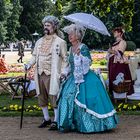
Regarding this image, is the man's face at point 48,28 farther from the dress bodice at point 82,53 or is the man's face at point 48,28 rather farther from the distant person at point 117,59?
the distant person at point 117,59

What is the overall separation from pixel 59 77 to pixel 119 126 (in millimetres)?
1287

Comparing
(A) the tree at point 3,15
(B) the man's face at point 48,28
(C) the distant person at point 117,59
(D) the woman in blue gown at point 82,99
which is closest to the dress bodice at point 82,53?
(D) the woman in blue gown at point 82,99

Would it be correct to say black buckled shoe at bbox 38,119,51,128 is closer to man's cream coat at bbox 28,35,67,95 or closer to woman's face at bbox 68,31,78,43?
man's cream coat at bbox 28,35,67,95

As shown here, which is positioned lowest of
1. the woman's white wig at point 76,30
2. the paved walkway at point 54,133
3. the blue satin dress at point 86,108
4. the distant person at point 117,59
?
the paved walkway at point 54,133

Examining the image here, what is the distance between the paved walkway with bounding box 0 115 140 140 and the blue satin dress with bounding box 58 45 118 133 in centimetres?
13

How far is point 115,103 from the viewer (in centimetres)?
1076

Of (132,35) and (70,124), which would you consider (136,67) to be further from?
(132,35)

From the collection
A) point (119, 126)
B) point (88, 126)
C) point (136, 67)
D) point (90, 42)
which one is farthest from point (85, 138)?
point (90, 42)

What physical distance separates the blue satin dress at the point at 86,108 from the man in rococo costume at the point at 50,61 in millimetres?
270

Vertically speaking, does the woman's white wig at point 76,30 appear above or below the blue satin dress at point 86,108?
above

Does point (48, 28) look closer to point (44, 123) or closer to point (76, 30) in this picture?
point (76, 30)

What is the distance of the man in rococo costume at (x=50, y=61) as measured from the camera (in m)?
7.66

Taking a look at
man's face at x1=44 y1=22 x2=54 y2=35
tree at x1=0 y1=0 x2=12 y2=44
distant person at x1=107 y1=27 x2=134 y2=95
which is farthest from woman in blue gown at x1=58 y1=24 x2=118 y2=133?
tree at x1=0 y1=0 x2=12 y2=44

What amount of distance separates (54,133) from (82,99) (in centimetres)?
68
